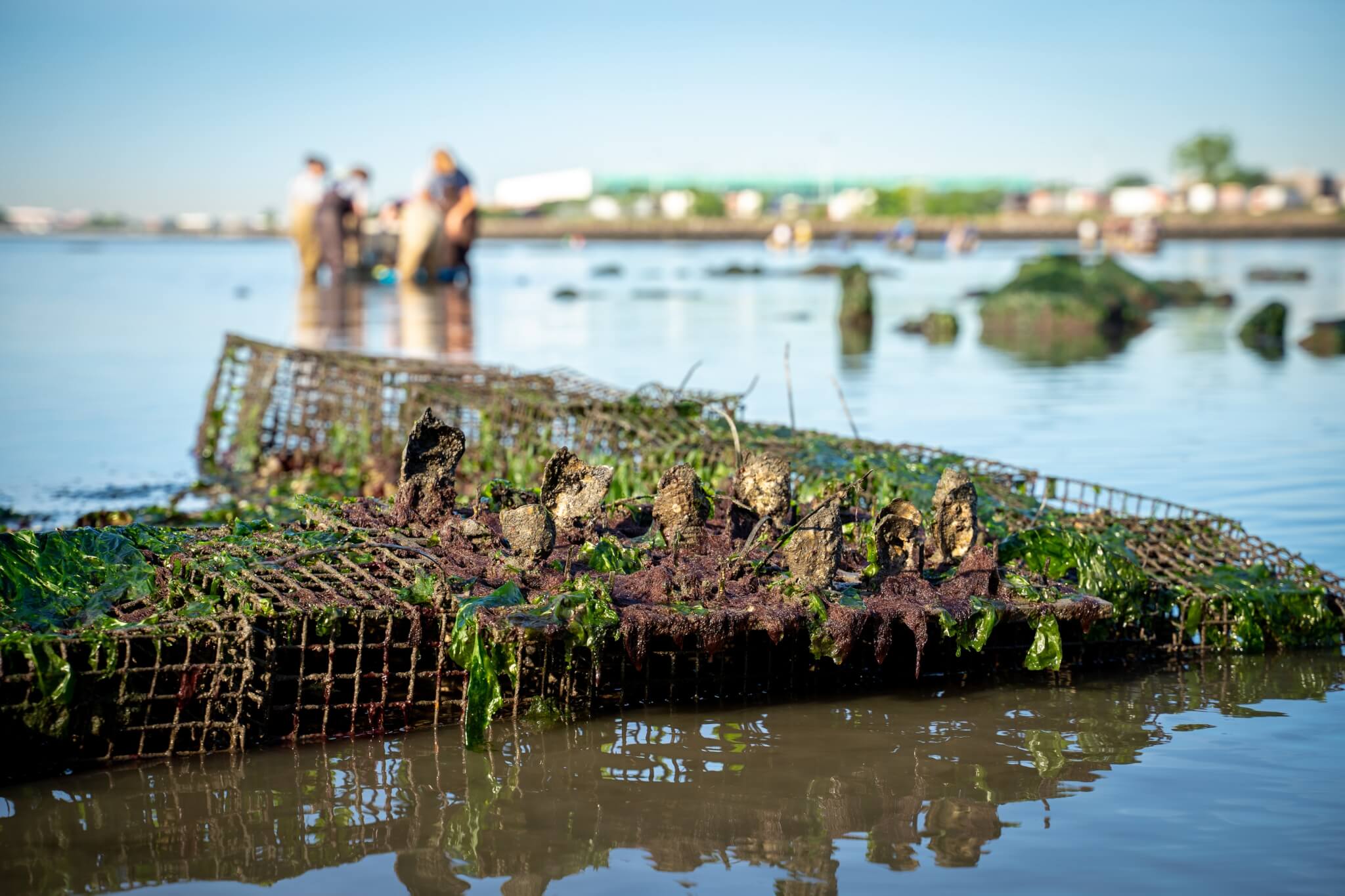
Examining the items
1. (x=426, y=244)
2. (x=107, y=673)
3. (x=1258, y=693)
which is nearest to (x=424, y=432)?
(x=107, y=673)

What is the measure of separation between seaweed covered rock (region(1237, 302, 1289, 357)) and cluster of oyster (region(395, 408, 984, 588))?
17.4m

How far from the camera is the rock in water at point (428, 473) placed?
20.0ft

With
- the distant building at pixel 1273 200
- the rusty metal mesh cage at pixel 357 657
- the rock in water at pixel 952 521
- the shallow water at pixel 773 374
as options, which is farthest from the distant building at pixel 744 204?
the rock in water at pixel 952 521

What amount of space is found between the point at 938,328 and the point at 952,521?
17.7m

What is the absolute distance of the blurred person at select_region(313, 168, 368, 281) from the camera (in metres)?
29.5

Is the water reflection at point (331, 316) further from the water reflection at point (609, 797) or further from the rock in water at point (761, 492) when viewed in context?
the water reflection at point (609, 797)

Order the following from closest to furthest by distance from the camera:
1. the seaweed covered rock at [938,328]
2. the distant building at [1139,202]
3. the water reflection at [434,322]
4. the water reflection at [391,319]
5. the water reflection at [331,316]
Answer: the water reflection at [434,322], the water reflection at [391,319], the water reflection at [331,316], the seaweed covered rock at [938,328], the distant building at [1139,202]

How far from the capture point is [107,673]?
4.75m

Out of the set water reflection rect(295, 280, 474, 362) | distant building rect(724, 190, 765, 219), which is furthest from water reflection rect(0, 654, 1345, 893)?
distant building rect(724, 190, 765, 219)

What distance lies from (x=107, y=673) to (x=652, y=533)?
237 centimetres

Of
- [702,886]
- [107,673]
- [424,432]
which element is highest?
[424,432]

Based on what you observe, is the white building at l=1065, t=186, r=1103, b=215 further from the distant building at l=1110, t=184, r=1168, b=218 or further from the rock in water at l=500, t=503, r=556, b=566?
the rock in water at l=500, t=503, r=556, b=566

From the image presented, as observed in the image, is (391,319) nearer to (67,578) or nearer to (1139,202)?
(67,578)

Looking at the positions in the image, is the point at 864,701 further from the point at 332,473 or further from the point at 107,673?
the point at 332,473
